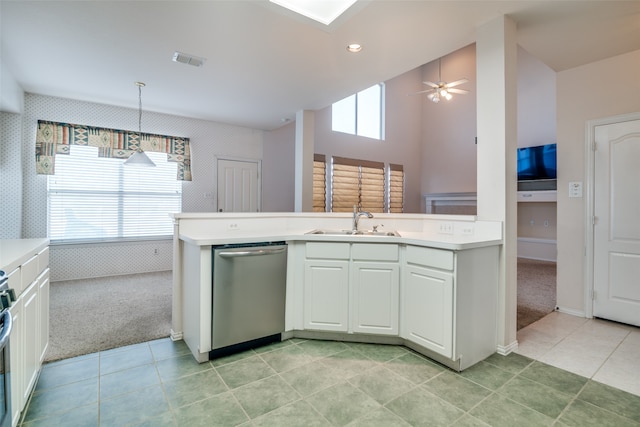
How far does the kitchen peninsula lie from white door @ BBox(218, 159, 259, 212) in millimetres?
3472

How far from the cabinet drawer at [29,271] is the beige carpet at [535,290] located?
3.78 meters

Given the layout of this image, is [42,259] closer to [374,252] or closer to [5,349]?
[5,349]

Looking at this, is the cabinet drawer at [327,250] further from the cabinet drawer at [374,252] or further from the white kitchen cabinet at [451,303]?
the white kitchen cabinet at [451,303]

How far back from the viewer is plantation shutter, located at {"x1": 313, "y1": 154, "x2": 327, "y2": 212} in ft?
21.7

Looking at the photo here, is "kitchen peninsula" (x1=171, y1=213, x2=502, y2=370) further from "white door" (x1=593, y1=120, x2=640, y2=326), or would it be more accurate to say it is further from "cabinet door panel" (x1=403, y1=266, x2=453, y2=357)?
"white door" (x1=593, y1=120, x2=640, y2=326)

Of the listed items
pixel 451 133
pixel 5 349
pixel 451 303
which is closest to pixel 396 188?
pixel 451 133

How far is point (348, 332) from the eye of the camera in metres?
2.59

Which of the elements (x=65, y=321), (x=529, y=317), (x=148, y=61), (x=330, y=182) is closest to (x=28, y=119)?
(x=148, y=61)

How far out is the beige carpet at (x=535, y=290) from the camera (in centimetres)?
334

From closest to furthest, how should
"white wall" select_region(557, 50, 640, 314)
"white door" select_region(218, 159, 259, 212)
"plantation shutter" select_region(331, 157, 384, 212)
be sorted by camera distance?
"white wall" select_region(557, 50, 640, 314) < "white door" select_region(218, 159, 259, 212) < "plantation shutter" select_region(331, 157, 384, 212)

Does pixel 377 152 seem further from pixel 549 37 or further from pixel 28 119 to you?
pixel 28 119

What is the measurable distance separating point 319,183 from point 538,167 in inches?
171

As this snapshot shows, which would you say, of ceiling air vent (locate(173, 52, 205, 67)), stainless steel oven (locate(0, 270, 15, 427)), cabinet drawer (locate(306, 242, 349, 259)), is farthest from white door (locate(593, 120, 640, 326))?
stainless steel oven (locate(0, 270, 15, 427))

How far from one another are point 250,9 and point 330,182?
4.53 meters
